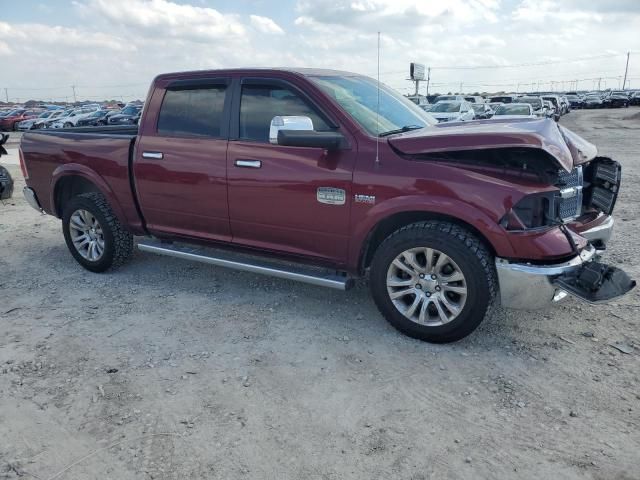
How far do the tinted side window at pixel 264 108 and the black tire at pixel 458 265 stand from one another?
1172 mm

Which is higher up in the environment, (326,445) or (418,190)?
(418,190)

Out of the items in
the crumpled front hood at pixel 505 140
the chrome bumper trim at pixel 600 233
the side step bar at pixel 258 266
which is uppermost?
the crumpled front hood at pixel 505 140

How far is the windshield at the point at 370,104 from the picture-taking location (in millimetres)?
4023

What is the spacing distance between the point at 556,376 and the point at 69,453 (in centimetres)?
290

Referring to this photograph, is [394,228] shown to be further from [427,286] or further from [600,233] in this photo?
[600,233]

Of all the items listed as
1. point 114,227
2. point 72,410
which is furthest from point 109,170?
point 72,410

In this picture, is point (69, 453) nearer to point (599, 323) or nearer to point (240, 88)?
point (240, 88)

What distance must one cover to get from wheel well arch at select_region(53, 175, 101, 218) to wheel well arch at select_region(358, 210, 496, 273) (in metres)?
3.14

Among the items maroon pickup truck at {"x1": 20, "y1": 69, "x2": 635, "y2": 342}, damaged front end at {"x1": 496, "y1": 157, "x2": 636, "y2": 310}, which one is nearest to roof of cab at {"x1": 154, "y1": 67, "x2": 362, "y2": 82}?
maroon pickup truck at {"x1": 20, "y1": 69, "x2": 635, "y2": 342}

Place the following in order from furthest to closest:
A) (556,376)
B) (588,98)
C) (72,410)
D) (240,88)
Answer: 1. (588,98)
2. (240,88)
3. (556,376)
4. (72,410)

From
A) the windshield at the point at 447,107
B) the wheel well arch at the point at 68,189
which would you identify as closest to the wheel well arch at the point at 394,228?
the wheel well arch at the point at 68,189

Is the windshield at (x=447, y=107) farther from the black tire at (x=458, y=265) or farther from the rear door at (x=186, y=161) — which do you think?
the black tire at (x=458, y=265)

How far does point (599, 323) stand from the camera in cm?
401

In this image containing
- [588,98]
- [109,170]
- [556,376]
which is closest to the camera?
[556,376]
